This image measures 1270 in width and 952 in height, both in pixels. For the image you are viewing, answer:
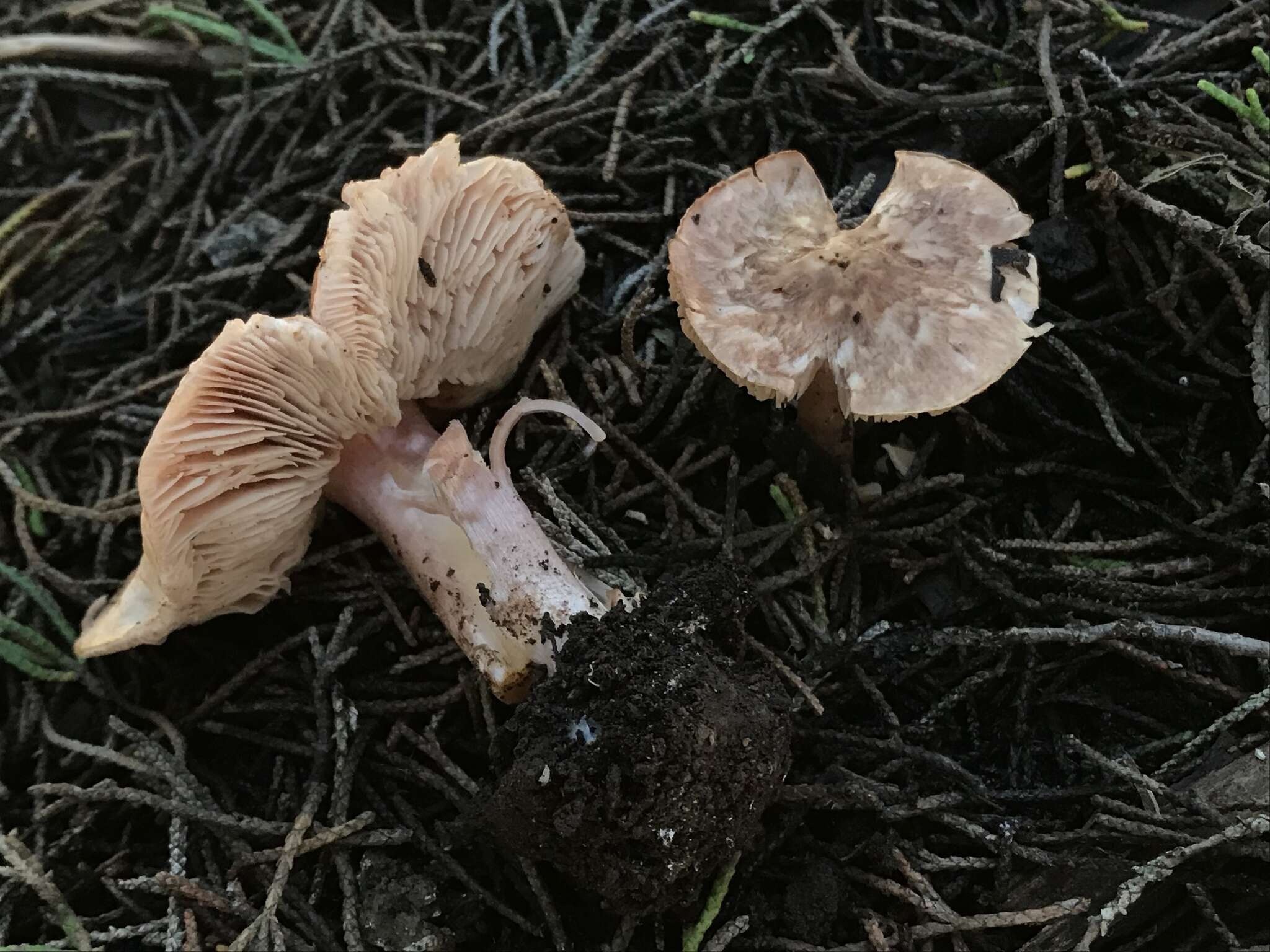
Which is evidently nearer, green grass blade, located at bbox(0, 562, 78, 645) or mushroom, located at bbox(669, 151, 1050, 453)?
mushroom, located at bbox(669, 151, 1050, 453)

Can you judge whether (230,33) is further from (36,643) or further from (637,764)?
(637,764)

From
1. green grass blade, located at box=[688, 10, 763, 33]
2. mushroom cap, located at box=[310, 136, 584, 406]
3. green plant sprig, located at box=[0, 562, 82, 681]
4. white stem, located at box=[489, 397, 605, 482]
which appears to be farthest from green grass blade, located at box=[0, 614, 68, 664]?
green grass blade, located at box=[688, 10, 763, 33]

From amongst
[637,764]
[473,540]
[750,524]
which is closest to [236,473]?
[473,540]

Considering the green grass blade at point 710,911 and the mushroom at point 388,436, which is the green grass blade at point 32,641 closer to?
the mushroom at point 388,436

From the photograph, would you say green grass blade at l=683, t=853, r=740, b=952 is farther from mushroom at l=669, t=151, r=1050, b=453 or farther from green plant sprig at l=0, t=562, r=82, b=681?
green plant sprig at l=0, t=562, r=82, b=681

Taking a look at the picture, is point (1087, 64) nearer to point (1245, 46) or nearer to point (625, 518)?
point (1245, 46)

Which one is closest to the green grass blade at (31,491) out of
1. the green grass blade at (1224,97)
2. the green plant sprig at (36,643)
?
the green plant sprig at (36,643)

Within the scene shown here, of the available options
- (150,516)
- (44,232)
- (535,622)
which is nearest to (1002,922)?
(535,622)
